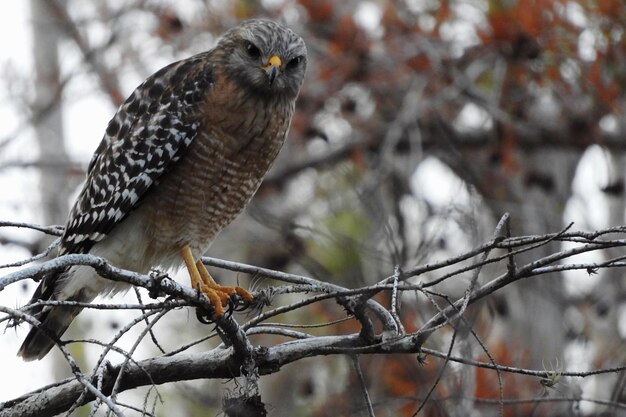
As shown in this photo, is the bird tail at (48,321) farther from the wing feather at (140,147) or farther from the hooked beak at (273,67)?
the hooked beak at (273,67)

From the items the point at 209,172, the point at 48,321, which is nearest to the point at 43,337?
the point at 48,321

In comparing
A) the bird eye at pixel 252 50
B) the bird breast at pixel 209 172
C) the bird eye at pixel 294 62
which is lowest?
the bird breast at pixel 209 172

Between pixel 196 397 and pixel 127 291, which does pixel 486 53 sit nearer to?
pixel 196 397

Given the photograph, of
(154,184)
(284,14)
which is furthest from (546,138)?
(154,184)

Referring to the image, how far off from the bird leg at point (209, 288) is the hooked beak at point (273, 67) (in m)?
1.05

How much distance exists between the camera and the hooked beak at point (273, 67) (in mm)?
5484

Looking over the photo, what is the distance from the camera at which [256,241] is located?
993 cm

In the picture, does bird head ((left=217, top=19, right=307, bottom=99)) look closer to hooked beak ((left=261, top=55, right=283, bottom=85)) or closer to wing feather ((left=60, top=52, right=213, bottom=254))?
hooked beak ((left=261, top=55, right=283, bottom=85))

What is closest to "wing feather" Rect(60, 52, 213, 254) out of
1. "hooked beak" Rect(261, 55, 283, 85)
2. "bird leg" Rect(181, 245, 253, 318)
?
"hooked beak" Rect(261, 55, 283, 85)

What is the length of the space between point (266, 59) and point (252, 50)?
133 millimetres

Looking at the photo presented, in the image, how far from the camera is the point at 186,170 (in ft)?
18.1

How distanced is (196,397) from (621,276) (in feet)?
14.5

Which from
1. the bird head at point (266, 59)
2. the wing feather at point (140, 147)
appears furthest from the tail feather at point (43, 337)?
the bird head at point (266, 59)

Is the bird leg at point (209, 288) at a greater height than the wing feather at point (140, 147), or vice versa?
the wing feather at point (140, 147)
